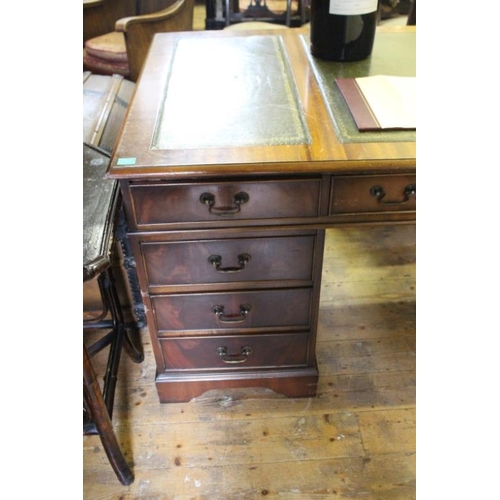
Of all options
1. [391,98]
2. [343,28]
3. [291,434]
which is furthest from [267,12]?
[291,434]

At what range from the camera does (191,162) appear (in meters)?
0.87

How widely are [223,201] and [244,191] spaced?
1.9 inches

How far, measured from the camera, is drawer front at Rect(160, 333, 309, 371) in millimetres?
1224

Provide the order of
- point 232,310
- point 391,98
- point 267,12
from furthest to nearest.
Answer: point 267,12 < point 232,310 < point 391,98

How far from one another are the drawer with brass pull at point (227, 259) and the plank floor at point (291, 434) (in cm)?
45

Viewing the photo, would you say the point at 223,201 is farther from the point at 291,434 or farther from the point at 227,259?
the point at 291,434

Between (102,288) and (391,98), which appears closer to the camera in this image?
(391,98)

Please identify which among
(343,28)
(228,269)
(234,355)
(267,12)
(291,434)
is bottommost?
(291,434)

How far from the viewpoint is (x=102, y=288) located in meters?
1.27

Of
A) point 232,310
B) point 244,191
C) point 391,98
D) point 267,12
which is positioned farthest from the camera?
point 267,12

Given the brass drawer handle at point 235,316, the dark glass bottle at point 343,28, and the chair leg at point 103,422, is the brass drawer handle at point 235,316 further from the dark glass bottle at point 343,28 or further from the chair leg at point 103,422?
the dark glass bottle at point 343,28

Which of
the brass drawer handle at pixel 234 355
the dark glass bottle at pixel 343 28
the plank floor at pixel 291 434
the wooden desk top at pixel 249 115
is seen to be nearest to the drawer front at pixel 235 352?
the brass drawer handle at pixel 234 355
